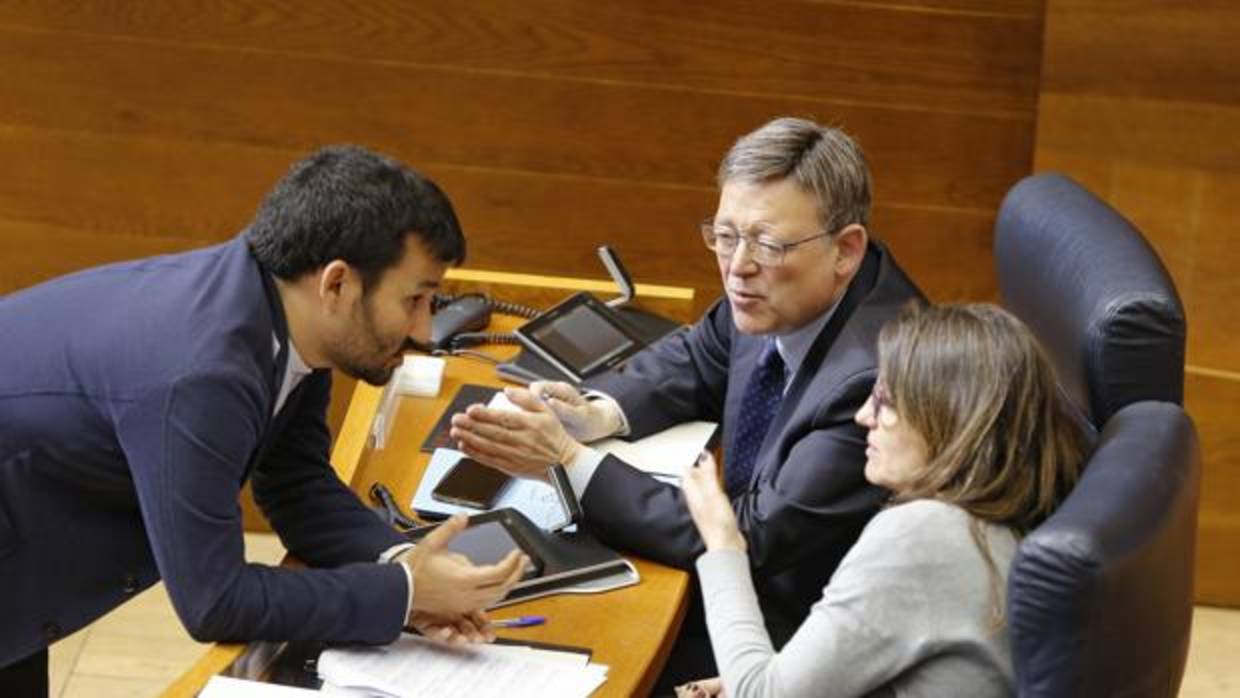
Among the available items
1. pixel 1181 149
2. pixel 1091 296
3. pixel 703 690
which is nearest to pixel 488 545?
pixel 703 690

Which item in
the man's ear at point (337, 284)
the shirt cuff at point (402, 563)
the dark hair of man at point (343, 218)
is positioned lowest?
the shirt cuff at point (402, 563)

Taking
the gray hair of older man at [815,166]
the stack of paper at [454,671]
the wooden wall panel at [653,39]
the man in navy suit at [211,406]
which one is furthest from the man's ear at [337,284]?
the wooden wall panel at [653,39]

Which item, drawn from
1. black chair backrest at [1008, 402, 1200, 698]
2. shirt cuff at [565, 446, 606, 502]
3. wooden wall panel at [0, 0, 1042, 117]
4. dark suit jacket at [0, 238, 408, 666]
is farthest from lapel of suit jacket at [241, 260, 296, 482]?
wooden wall panel at [0, 0, 1042, 117]

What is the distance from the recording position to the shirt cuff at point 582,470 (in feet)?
8.25

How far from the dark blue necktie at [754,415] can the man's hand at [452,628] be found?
56 cm

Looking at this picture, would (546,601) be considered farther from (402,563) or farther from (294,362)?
(294,362)

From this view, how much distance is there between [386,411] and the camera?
2.81 meters

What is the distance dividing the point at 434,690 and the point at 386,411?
0.75 metres

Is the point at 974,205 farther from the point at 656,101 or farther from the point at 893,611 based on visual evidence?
the point at 893,611

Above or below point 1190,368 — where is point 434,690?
above

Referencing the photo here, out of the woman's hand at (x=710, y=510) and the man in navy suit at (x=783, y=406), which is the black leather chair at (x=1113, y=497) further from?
the woman's hand at (x=710, y=510)

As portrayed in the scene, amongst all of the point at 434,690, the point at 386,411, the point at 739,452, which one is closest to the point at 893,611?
the point at 434,690

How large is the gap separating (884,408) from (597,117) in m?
2.00

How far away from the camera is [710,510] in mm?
2371
